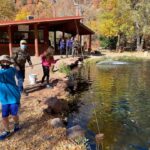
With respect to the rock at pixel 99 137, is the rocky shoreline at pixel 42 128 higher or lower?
higher

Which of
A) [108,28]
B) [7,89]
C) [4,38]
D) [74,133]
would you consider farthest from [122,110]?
[108,28]

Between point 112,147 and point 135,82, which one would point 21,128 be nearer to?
point 112,147

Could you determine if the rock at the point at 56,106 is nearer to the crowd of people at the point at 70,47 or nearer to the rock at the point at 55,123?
the rock at the point at 55,123

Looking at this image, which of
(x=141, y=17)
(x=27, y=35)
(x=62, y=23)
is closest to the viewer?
(x=27, y=35)

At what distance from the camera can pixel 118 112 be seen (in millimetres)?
11703

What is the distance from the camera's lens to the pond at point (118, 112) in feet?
28.9

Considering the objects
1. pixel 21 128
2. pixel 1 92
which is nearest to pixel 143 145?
pixel 21 128

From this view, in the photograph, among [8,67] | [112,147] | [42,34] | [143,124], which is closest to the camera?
[8,67]

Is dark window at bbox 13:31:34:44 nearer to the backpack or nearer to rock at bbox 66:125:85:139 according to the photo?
the backpack

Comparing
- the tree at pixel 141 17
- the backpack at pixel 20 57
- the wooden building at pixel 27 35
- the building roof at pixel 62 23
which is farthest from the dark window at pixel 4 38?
the backpack at pixel 20 57

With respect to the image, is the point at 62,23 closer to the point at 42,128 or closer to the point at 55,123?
the point at 55,123

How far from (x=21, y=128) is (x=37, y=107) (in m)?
2.04

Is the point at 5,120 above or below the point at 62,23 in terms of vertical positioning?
below

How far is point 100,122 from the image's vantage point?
408 inches
